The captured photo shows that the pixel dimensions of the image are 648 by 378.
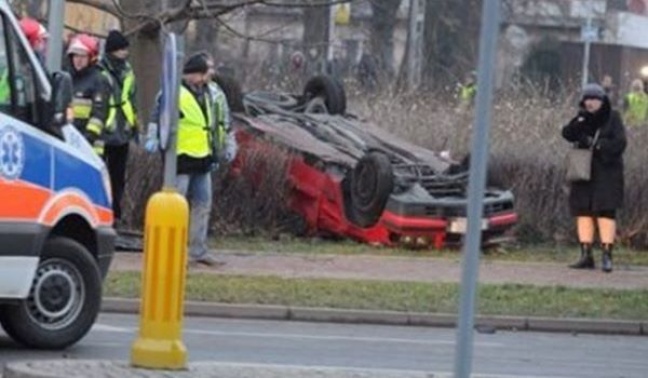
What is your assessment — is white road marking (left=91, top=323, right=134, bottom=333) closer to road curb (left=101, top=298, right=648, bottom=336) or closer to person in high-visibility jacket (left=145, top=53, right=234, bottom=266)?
road curb (left=101, top=298, right=648, bottom=336)

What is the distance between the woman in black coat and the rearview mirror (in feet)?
27.0

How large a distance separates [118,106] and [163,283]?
27.6ft

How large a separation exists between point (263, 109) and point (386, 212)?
10.1ft

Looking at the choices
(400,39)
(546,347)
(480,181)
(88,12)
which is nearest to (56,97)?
(546,347)

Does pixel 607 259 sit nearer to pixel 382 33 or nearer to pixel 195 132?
pixel 195 132

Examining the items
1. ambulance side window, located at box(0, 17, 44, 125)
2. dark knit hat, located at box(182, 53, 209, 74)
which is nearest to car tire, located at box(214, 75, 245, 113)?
dark knit hat, located at box(182, 53, 209, 74)

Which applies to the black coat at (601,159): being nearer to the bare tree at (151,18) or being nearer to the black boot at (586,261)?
the black boot at (586,261)

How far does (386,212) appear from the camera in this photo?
21281 mm

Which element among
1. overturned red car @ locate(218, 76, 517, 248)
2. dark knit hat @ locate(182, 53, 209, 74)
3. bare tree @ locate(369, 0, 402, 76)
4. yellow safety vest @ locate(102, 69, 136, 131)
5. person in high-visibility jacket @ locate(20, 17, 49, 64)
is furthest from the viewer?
bare tree @ locate(369, 0, 402, 76)

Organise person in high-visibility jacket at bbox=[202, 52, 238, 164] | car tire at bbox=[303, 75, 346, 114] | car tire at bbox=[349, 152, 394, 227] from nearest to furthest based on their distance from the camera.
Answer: person in high-visibility jacket at bbox=[202, 52, 238, 164] → car tire at bbox=[349, 152, 394, 227] → car tire at bbox=[303, 75, 346, 114]

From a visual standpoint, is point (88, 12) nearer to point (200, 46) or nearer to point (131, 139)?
point (200, 46)

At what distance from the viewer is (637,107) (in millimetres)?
30172

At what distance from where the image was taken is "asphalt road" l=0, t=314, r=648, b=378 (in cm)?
1336

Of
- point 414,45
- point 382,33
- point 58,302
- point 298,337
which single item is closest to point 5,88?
point 58,302
